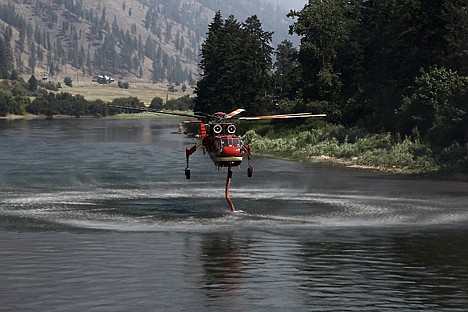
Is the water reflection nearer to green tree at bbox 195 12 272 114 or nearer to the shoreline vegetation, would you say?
the shoreline vegetation

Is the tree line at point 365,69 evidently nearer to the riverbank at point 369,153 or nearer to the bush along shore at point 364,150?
the bush along shore at point 364,150

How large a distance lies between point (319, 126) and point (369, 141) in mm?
16887

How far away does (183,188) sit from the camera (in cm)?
6406

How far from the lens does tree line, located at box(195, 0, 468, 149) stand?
261 feet

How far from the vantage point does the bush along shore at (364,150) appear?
7231cm

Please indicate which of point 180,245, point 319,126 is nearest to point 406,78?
point 319,126

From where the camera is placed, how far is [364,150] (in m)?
84.3

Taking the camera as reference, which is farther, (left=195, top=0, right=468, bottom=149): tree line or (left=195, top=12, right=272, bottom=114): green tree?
(left=195, top=12, right=272, bottom=114): green tree

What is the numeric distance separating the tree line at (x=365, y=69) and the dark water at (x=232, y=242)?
35.4 feet

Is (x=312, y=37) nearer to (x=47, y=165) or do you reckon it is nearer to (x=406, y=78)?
(x=406, y=78)

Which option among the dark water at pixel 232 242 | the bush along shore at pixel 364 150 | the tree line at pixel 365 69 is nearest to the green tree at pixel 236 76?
the tree line at pixel 365 69

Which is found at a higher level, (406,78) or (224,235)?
(406,78)

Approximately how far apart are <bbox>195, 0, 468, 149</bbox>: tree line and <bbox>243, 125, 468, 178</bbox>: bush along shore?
1.80m

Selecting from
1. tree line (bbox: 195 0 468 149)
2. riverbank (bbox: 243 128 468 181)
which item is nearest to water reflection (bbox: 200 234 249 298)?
riverbank (bbox: 243 128 468 181)
